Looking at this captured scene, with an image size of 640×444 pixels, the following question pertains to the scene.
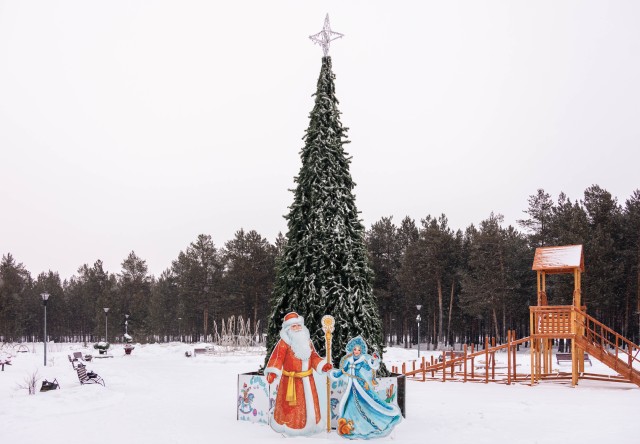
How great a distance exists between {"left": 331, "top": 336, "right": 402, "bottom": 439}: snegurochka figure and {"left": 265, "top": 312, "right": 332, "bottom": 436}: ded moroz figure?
51cm

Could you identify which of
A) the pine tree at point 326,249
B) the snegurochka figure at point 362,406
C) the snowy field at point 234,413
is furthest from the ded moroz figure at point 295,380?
the pine tree at point 326,249

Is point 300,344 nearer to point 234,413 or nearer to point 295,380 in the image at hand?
point 295,380

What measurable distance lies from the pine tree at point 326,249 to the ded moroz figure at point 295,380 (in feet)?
5.21

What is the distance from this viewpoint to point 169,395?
1870cm

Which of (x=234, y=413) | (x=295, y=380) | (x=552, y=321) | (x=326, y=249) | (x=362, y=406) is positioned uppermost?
(x=326, y=249)

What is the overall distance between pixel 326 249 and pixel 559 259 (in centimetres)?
1429

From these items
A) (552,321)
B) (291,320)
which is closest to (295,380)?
(291,320)

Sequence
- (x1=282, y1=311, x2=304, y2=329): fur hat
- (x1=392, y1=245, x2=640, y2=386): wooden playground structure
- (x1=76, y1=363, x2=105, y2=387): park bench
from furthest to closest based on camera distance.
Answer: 1. (x1=392, y1=245, x2=640, y2=386): wooden playground structure
2. (x1=76, y1=363, x2=105, y2=387): park bench
3. (x1=282, y1=311, x2=304, y2=329): fur hat

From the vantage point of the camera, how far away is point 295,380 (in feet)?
38.7

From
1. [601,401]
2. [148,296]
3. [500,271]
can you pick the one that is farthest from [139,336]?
[601,401]

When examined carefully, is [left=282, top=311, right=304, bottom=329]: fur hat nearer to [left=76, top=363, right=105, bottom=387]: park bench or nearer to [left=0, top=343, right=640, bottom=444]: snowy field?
[left=0, top=343, right=640, bottom=444]: snowy field

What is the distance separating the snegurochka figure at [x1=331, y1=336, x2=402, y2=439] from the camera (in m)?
11.3

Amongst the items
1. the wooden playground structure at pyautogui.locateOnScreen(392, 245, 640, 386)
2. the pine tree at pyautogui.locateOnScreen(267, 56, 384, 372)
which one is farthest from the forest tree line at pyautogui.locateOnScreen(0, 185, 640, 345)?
the pine tree at pyautogui.locateOnScreen(267, 56, 384, 372)

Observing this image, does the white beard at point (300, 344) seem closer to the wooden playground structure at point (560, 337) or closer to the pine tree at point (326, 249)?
the pine tree at point (326, 249)
